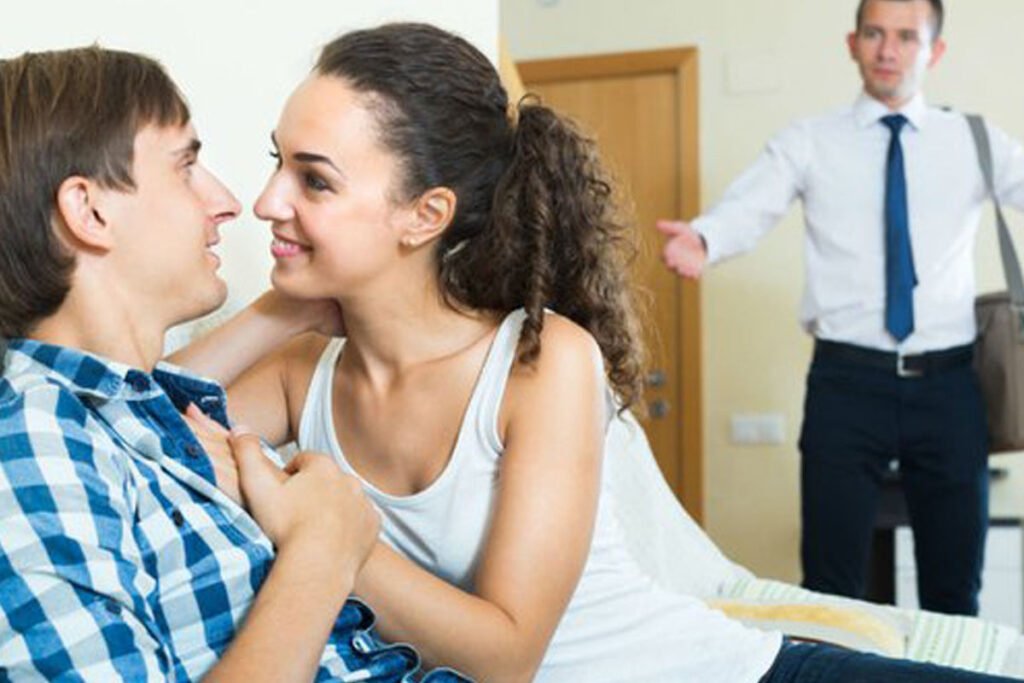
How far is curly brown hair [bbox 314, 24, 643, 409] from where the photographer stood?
4.01ft

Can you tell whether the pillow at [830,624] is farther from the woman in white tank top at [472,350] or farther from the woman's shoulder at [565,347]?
the woman's shoulder at [565,347]

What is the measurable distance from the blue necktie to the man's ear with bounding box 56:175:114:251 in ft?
7.23

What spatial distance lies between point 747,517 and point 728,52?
1.63 meters

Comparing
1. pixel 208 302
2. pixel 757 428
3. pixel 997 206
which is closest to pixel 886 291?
pixel 997 206

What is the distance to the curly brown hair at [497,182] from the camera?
122cm

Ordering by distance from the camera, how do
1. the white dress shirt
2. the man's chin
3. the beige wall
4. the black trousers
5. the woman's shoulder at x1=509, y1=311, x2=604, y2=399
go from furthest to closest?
the beige wall → the white dress shirt → the black trousers → the woman's shoulder at x1=509, y1=311, x2=604, y2=399 → the man's chin

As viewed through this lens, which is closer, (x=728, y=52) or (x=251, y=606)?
(x=251, y=606)

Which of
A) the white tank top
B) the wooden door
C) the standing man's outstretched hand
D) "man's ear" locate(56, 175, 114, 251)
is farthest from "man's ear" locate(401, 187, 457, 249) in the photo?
the wooden door

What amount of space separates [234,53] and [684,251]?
152cm

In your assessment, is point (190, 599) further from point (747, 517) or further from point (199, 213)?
point (747, 517)

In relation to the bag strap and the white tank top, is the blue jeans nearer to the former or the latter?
the white tank top

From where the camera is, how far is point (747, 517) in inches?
167

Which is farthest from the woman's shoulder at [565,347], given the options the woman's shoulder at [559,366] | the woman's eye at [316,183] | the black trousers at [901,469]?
the black trousers at [901,469]

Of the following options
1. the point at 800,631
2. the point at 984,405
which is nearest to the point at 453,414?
the point at 800,631
